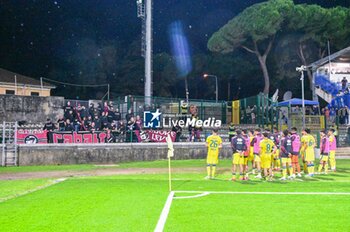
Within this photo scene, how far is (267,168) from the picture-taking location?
16.9 m

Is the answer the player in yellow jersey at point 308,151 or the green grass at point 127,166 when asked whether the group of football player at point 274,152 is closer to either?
the player in yellow jersey at point 308,151

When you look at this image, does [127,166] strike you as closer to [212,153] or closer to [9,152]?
[9,152]

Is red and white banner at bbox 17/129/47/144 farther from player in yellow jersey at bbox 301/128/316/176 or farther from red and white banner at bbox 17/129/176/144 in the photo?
player in yellow jersey at bbox 301/128/316/176

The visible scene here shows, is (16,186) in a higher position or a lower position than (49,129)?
lower

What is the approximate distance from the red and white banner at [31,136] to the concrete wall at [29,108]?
8.05 metres

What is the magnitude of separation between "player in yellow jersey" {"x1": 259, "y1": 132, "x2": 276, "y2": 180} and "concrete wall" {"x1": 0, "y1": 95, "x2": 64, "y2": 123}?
68.3 ft

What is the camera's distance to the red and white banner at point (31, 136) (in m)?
24.5

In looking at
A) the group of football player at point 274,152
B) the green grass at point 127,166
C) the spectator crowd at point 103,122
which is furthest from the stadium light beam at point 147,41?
the group of football player at point 274,152

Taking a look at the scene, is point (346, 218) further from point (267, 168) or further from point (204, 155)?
point (204, 155)

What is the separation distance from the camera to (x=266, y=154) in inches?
663

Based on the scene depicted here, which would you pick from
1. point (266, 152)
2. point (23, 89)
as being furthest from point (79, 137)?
point (23, 89)

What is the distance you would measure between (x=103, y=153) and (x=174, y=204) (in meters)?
14.0

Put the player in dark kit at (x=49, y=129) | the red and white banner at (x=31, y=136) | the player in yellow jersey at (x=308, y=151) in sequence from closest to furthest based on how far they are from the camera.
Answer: the player in yellow jersey at (x=308, y=151)
the red and white banner at (x=31, y=136)
the player in dark kit at (x=49, y=129)

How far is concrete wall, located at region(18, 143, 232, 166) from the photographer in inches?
901
